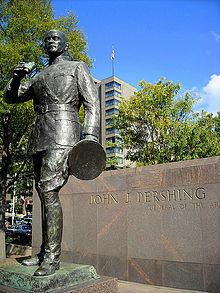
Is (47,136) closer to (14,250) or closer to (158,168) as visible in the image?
(158,168)

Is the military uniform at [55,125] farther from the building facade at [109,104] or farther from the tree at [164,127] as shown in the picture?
the building facade at [109,104]

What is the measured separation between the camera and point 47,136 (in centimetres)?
360

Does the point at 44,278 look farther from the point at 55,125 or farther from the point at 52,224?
the point at 55,125

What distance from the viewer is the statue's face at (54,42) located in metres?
3.89

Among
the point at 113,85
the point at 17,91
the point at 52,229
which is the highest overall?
the point at 113,85

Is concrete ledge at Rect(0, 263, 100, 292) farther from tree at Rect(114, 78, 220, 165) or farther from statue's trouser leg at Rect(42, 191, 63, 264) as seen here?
tree at Rect(114, 78, 220, 165)

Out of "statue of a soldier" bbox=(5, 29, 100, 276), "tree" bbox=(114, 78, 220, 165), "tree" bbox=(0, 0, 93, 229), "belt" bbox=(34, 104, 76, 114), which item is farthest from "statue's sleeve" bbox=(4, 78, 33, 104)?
"tree" bbox=(114, 78, 220, 165)

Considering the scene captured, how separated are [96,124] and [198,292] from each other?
4.80m

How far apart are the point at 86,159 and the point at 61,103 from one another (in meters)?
0.84

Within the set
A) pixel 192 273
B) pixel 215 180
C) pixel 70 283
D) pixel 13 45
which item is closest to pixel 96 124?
pixel 70 283

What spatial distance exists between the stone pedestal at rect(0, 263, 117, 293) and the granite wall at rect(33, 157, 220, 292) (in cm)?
363

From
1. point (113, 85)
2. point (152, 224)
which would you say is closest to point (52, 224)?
point (152, 224)

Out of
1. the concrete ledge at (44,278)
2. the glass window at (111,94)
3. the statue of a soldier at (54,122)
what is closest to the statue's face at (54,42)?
the statue of a soldier at (54,122)

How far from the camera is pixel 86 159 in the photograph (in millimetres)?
3332
